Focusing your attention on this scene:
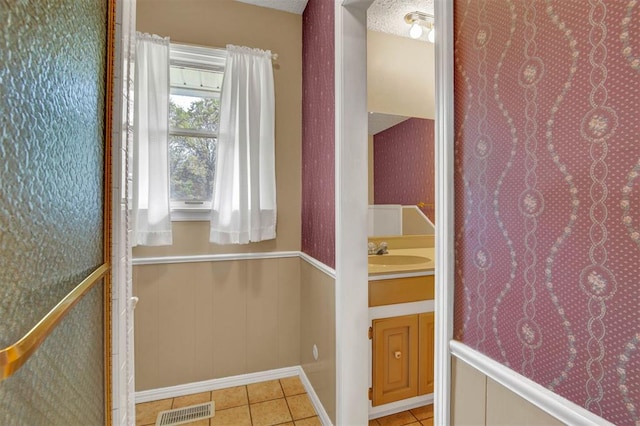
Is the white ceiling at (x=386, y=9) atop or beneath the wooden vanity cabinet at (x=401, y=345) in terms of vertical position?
atop

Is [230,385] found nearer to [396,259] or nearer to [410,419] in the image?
[410,419]

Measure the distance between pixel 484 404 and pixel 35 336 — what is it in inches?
34.0

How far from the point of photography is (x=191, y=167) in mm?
2078

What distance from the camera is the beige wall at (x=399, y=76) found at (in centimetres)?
213

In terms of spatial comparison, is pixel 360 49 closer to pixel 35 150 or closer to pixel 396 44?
pixel 396 44

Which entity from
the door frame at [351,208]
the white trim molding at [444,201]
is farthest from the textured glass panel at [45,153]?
the door frame at [351,208]

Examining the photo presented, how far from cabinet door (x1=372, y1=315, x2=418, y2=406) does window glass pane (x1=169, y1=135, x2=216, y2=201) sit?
4.90ft

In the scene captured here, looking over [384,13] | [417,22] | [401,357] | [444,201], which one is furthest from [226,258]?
[417,22]

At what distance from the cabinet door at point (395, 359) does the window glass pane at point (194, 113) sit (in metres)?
1.76

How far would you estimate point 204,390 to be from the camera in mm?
2020

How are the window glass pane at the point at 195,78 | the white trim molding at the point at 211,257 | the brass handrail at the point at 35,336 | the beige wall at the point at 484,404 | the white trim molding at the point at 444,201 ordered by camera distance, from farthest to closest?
the window glass pane at the point at 195,78, the white trim molding at the point at 211,257, the white trim molding at the point at 444,201, the beige wall at the point at 484,404, the brass handrail at the point at 35,336

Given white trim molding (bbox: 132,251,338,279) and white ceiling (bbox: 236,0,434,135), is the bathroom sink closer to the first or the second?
white trim molding (bbox: 132,251,338,279)

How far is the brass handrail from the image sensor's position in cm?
32

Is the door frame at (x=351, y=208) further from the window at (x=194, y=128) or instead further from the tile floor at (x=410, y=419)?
the window at (x=194, y=128)
